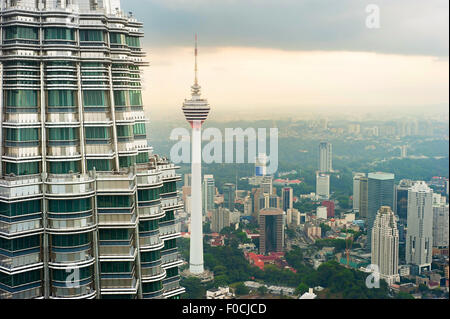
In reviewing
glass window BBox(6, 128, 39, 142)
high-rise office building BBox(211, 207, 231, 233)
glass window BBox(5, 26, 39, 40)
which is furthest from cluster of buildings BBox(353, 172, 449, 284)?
glass window BBox(5, 26, 39, 40)

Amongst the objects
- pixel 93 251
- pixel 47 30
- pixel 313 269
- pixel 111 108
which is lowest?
pixel 313 269

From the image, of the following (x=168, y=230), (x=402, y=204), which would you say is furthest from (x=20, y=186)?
(x=402, y=204)

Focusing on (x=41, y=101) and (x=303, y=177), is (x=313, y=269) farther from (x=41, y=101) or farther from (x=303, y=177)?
(x=41, y=101)

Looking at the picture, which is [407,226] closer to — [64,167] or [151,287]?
[151,287]

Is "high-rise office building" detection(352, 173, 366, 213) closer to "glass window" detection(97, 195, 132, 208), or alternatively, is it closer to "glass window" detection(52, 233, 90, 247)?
"glass window" detection(97, 195, 132, 208)

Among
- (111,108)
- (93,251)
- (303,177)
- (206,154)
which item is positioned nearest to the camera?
(93,251)

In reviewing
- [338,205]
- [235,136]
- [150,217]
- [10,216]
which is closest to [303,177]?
[338,205]

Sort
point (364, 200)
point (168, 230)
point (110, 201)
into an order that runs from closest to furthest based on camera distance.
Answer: point (110, 201)
point (168, 230)
point (364, 200)
